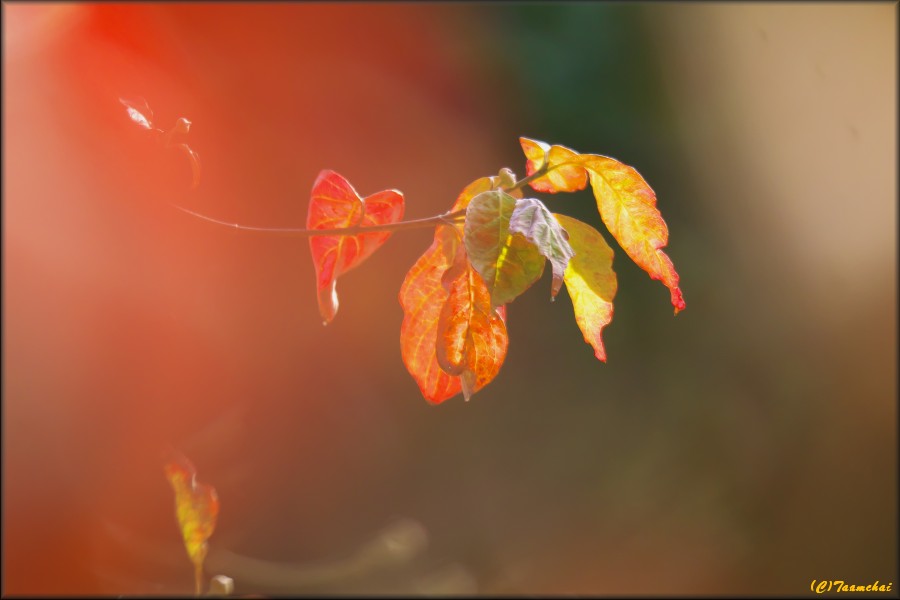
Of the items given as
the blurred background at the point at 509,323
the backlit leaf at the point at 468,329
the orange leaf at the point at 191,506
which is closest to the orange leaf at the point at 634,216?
the backlit leaf at the point at 468,329

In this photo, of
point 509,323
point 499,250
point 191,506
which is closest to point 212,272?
point 509,323

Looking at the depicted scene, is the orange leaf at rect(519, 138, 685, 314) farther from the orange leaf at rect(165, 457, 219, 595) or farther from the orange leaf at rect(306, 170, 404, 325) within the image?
the orange leaf at rect(165, 457, 219, 595)

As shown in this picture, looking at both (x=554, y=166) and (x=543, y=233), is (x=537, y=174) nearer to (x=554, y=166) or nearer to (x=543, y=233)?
(x=554, y=166)

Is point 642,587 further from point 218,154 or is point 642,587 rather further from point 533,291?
point 218,154

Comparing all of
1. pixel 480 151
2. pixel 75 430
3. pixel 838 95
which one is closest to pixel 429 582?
pixel 75 430

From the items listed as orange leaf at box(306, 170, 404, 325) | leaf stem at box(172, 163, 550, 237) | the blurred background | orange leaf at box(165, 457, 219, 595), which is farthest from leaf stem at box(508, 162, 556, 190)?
the blurred background
